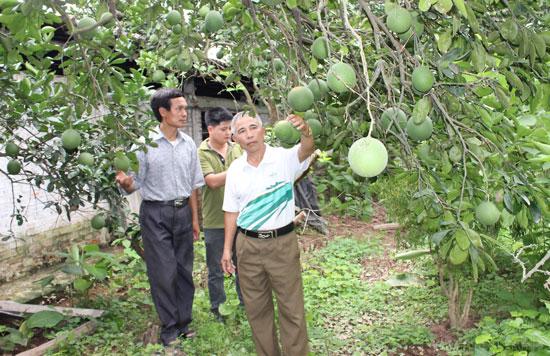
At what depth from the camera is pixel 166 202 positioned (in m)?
3.44

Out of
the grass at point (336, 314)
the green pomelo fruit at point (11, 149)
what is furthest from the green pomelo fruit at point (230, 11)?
the grass at point (336, 314)

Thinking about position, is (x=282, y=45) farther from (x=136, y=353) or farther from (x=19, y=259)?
(x=19, y=259)

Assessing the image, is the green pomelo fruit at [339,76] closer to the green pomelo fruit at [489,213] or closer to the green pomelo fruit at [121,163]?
the green pomelo fruit at [489,213]

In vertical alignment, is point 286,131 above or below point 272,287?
above

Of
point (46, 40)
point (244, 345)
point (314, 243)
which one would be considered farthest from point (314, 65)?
point (314, 243)

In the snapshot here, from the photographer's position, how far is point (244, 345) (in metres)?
3.52

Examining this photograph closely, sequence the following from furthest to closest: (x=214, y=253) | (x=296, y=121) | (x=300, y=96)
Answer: (x=214, y=253) → (x=296, y=121) → (x=300, y=96)

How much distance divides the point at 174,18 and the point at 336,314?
8.85ft

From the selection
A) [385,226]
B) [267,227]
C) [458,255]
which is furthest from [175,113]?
[385,226]

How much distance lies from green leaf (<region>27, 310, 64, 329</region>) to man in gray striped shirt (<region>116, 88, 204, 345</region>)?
716 millimetres

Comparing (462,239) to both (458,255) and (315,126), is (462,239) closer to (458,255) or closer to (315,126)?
(458,255)

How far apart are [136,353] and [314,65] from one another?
2459mm

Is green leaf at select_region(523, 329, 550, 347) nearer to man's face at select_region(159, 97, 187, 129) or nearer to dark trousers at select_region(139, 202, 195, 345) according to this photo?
dark trousers at select_region(139, 202, 195, 345)

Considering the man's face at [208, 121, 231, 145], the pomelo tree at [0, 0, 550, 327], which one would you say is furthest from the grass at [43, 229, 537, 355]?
the pomelo tree at [0, 0, 550, 327]
